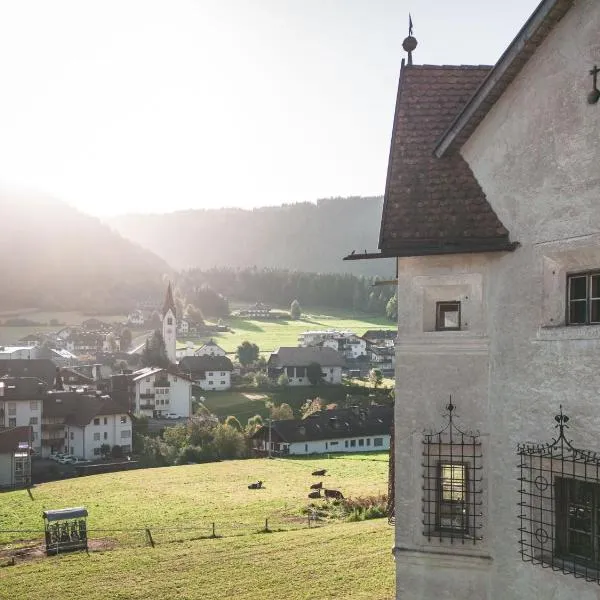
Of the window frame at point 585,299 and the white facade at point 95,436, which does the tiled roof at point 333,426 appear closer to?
the white facade at point 95,436

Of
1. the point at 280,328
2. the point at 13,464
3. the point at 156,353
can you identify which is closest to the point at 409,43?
the point at 13,464

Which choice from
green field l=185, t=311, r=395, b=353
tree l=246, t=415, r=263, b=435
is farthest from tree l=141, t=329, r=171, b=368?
tree l=246, t=415, r=263, b=435

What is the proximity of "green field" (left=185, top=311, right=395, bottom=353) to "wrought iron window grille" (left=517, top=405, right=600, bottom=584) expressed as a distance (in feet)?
439

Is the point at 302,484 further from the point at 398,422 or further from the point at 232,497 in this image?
Result: the point at 398,422

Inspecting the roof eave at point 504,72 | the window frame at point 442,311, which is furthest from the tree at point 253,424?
the roof eave at point 504,72

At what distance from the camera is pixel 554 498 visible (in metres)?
8.62

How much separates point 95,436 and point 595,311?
74.2 m

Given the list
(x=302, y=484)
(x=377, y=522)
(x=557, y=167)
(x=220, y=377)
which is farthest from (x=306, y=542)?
(x=220, y=377)

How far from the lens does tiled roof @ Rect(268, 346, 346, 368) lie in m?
116

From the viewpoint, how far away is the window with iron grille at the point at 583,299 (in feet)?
27.7

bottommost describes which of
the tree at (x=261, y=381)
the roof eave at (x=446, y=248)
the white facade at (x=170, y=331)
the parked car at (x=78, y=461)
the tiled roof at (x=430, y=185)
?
the parked car at (x=78, y=461)

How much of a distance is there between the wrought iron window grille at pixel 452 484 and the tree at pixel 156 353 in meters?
114

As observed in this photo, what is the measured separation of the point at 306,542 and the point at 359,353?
111 metres

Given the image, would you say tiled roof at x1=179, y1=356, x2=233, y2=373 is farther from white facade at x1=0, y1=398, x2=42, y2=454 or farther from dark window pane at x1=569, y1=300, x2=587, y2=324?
dark window pane at x1=569, y1=300, x2=587, y2=324
